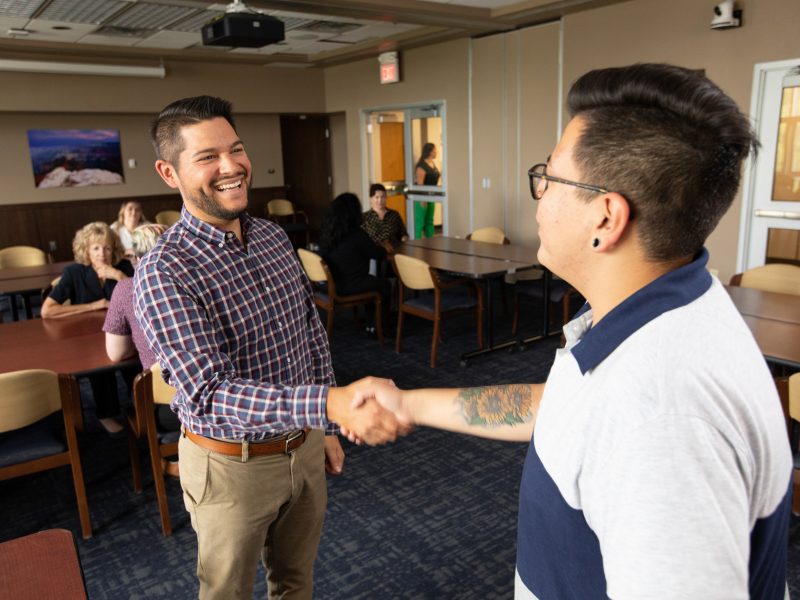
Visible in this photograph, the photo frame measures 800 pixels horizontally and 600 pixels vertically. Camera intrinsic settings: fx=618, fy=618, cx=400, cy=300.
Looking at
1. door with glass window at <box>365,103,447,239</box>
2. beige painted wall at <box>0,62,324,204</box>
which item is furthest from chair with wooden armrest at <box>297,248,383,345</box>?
beige painted wall at <box>0,62,324,204</box>

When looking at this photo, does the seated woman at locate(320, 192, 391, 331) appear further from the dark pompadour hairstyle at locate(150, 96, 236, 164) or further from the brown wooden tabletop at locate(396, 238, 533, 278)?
the dark pompadour hairstyle at locate(150, 96, 236, 164)

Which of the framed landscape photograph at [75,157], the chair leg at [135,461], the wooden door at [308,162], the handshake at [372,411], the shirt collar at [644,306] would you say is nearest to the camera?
the shirt collar at [644,306]

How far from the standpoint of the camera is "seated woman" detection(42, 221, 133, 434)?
3863mm

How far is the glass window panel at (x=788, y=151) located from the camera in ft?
17.4

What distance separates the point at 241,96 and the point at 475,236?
5.45 meters

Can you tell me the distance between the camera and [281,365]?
168 cm

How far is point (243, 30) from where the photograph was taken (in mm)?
5371

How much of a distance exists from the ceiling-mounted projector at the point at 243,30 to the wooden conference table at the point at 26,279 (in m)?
2.51

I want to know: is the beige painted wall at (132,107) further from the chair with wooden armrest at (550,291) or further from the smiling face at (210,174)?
the smiling face at (210,174)

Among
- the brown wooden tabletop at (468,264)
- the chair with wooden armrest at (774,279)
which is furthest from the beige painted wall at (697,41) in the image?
the brown wooden tabletop at (468,264)

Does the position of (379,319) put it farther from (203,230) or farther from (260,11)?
(203,230)

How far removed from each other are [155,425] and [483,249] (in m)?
3.76

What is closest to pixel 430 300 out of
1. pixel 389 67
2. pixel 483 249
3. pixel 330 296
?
pixel 330 296

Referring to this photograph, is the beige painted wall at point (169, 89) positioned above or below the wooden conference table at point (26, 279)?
above
